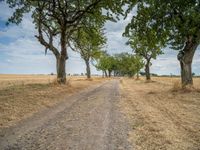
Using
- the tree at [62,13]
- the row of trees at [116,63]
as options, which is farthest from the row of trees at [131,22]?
the row of trees at [116,63]

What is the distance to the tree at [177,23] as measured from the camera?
24800mm

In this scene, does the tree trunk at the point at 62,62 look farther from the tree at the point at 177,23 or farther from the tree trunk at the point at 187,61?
the tree trunk at the point at 187,61

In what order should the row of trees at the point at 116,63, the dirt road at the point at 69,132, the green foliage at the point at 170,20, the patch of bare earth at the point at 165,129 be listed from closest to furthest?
1. the dirt road at the point at 69,132
2. the patch of bare earth at the point at 165,129
3. the green foliage at the point at 170,20
4. the row of trees at the point at 116,63

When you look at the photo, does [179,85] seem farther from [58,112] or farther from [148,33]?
[58,112]

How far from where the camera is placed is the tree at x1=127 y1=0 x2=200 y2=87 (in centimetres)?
2480

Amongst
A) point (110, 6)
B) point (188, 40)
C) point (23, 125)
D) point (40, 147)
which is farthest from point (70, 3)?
point (40, 147)

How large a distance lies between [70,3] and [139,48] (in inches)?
1192

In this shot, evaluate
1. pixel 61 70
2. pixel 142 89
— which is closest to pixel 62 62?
pixel 61 70

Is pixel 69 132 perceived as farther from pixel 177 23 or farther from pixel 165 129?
pixel 177 23

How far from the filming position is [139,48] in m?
61.9

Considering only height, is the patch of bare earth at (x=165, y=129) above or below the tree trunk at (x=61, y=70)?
below

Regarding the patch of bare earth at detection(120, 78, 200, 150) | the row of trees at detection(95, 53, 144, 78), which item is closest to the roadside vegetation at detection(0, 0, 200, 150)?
the patch of bare earth at detection(120, 78, 200, 150)

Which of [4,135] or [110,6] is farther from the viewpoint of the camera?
[110,6]

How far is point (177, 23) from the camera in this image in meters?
25.7
